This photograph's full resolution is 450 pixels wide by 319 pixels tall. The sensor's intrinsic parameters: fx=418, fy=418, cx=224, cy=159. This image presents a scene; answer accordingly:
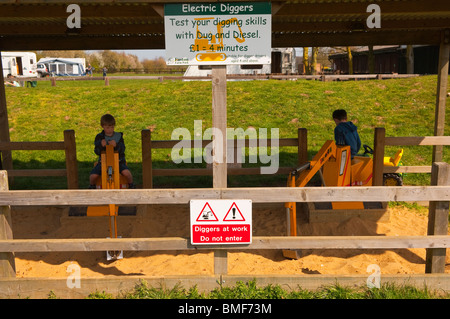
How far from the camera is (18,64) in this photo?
3594 centimetres

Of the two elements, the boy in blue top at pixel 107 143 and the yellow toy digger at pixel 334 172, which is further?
the boy in blue top at pixel 107 143

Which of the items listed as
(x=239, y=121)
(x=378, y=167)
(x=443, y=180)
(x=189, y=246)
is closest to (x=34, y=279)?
(x=189, y=246)

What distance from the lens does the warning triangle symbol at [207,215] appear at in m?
4.29

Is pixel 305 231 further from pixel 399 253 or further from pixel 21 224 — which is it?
pixel 21 224

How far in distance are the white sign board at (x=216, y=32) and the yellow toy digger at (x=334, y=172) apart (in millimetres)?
2168

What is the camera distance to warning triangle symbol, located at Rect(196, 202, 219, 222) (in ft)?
14.1

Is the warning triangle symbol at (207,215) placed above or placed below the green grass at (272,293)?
above

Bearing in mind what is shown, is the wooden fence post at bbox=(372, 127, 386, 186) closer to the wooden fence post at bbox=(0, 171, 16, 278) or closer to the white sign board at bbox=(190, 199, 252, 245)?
the white sign board at bbox=(190, 199, 252, 245)

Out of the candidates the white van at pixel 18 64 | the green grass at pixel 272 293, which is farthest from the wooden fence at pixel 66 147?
the white van at pixel 18 64

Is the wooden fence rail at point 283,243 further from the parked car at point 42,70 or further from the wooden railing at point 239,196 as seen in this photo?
the parked car at point 42,70

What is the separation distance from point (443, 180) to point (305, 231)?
2542mm

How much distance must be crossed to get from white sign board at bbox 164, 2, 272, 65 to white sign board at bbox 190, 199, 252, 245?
144cm
